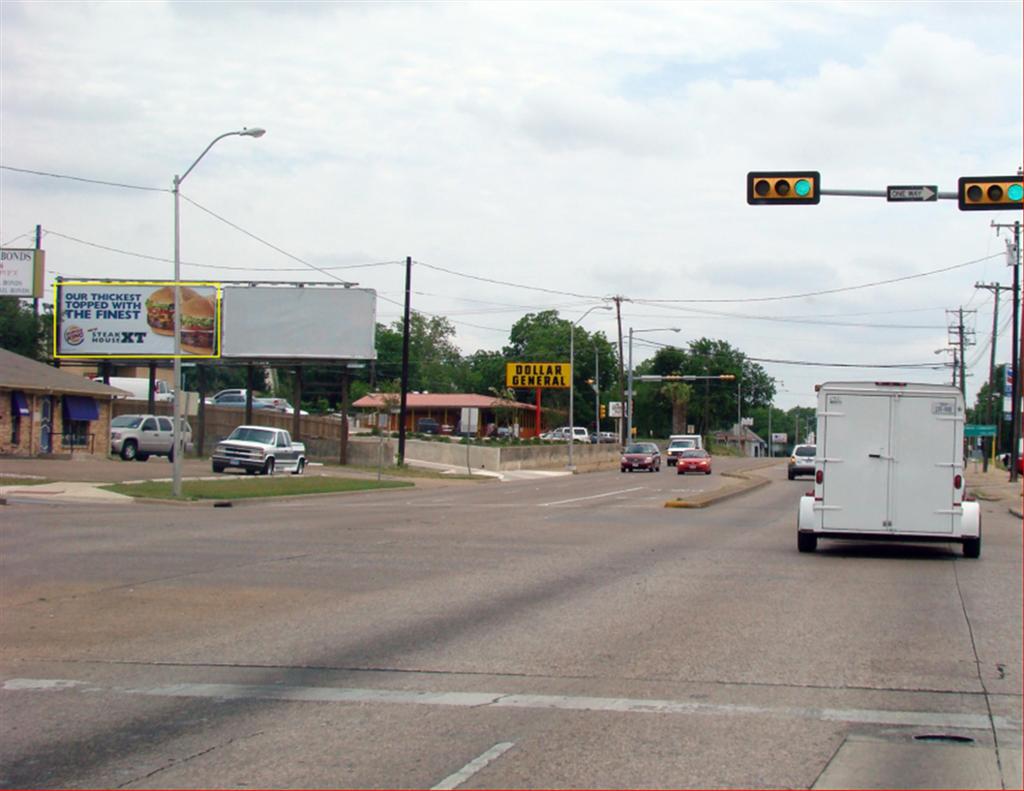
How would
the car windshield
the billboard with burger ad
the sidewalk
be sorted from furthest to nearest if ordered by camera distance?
the billboard with burger ad → the car windshield → the sidewalk

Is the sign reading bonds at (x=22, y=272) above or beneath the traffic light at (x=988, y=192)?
above

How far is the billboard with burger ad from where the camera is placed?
57.6 meters

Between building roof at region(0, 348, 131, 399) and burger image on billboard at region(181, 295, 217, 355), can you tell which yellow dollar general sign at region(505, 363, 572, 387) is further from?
building roof at region(0, 348, 131, 399)

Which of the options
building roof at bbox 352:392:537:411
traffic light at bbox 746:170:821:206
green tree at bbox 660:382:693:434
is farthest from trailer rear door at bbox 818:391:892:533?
green tree at bbox 660:382:693:434

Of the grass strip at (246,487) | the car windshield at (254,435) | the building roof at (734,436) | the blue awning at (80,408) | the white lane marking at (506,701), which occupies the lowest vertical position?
the grass strip at (246,487)

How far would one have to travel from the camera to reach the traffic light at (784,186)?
20.5m

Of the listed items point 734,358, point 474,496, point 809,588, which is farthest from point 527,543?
point 734,358

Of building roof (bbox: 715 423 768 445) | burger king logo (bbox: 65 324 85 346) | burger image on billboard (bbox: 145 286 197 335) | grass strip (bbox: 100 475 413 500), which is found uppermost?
burger image on billboard (bbox: 145 286 197 335)

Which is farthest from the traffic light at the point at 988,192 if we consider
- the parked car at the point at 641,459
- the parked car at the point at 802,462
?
the parked car at the point at 641,459

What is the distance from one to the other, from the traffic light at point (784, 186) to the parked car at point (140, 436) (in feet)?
120

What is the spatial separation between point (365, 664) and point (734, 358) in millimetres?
147361

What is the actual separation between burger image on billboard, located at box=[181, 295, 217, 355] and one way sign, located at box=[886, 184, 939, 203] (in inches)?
1659

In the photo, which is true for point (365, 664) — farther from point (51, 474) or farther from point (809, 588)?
point (51, 474)

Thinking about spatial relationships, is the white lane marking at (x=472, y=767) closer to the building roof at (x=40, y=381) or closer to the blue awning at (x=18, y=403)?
the building roof at (x=40, y=381)
